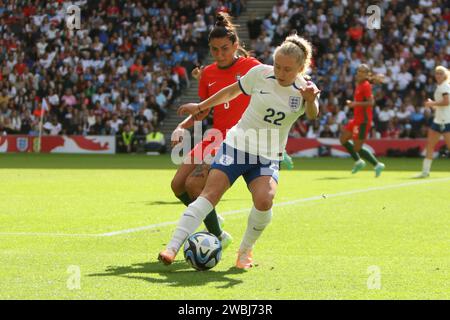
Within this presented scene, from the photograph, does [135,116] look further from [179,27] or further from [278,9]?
[278,9]

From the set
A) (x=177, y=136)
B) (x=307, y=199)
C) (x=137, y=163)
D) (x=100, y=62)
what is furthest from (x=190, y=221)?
(x=100, y=62)

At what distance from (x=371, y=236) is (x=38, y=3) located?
33863mm

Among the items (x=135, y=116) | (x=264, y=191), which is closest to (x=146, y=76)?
(x=135, y=116)

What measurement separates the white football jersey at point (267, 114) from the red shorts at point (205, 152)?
117 cm

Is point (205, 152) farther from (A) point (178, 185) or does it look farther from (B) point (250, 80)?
(B) point (250, 80)

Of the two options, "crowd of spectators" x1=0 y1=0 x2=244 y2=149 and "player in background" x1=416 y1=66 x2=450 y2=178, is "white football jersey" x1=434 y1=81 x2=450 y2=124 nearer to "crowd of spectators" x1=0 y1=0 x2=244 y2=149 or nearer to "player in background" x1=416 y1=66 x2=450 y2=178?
"player in background" x1=416 y1=66 x2=450 y2=178

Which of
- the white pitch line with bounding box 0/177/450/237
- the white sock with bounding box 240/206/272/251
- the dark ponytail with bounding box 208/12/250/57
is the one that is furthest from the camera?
the white pitch line with bounding box 0/177/450/237

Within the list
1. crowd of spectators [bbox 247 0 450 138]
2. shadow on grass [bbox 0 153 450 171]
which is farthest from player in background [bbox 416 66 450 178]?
crowd of spectators [bbox 247 0 450 138]

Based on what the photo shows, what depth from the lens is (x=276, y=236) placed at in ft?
35.9

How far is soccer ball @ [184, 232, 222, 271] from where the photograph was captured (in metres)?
8.18

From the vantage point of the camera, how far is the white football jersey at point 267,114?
841 cm

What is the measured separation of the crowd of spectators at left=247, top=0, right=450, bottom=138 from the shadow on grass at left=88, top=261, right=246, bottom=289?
25.7m

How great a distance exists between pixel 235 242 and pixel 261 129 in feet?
7.62

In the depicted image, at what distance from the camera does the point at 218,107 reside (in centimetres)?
1002
